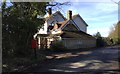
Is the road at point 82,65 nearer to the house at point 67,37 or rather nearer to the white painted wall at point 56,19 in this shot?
the house at point 67,37

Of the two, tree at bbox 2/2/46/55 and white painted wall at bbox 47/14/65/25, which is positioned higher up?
white painted wall at bbox 47/14/65/25

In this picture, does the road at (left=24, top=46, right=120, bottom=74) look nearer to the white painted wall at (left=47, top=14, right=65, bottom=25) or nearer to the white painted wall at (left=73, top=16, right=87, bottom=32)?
the white painted wall at (left=47, top=14, right=65, bottom=25)

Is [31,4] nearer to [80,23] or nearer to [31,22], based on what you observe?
[31,22]

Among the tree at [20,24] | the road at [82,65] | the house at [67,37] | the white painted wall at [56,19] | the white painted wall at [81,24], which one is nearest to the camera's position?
the road at [82,65]

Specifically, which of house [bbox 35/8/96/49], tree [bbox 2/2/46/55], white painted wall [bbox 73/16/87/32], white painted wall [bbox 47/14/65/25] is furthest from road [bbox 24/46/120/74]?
white painted wall [bbox 73/16/87/32]

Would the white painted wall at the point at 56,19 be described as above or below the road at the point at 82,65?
above

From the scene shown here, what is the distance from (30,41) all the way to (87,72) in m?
15.7

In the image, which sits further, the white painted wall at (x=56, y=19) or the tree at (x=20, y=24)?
the white painted wall at (x=56, y=19)

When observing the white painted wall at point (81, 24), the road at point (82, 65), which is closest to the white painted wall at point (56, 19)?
the white painted wall at point (81, 24)

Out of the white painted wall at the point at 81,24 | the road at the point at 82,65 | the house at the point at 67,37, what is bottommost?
the road at the point at 82,65

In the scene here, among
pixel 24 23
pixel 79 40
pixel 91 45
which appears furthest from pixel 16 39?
pixel 91 45

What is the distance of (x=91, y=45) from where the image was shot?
50.5 meters

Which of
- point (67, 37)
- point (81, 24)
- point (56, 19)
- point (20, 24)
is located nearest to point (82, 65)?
point (20, 24)

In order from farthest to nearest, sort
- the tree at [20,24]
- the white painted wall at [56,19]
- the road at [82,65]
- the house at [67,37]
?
the white painted wall at [56,19] → the house at [67,37] → the tree at [20,24] → the road at [82,65]
